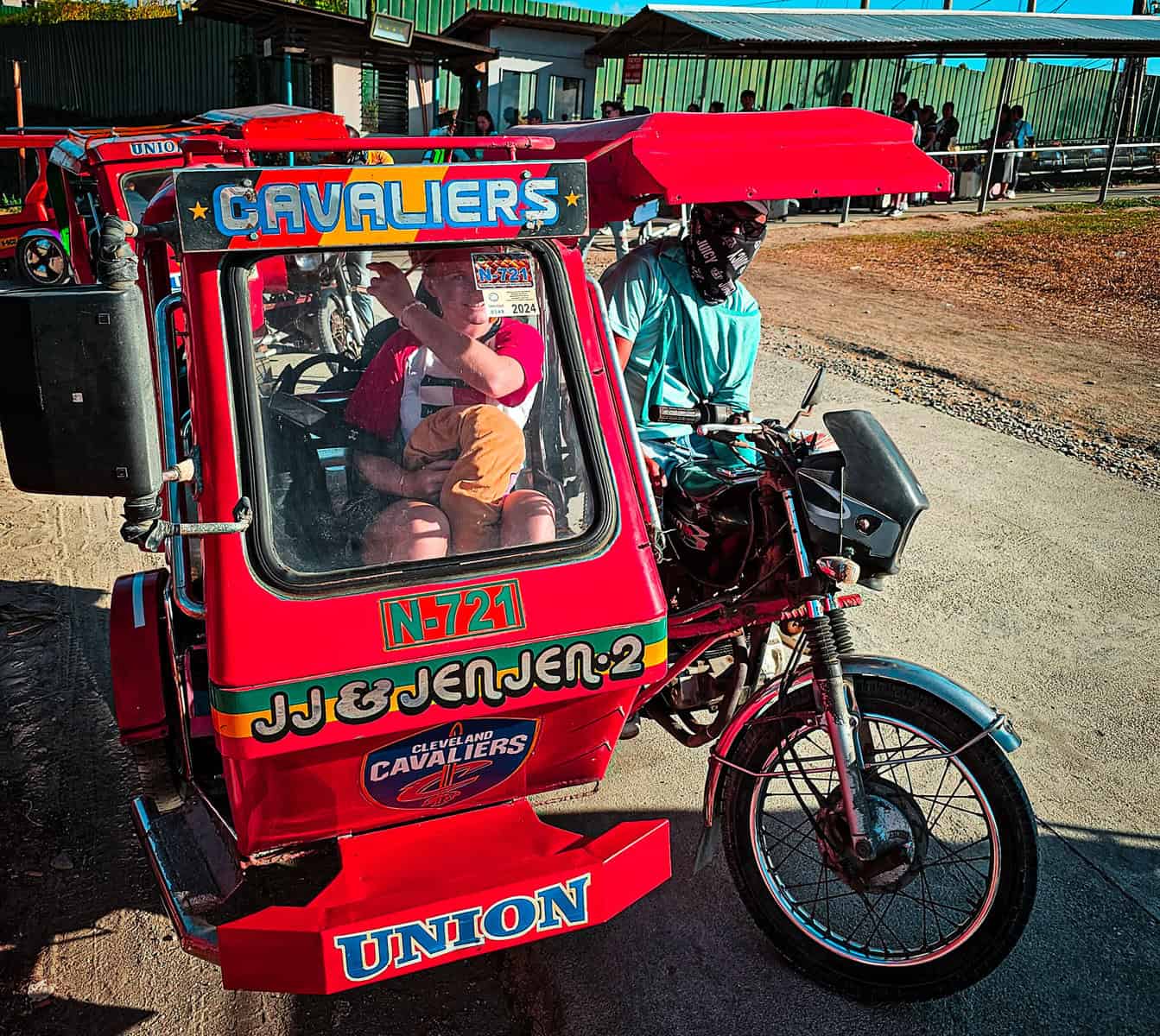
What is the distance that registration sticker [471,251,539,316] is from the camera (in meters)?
2.74

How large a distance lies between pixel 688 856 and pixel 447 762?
112 cm

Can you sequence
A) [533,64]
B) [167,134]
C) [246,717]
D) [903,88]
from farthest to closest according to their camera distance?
[903,88]
[533,64]
[167,134]
[246,717]

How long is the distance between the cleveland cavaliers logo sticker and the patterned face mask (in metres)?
1.84

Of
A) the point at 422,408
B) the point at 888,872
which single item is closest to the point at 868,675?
the point at 888,872

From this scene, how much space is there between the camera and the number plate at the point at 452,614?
2496 millimetres

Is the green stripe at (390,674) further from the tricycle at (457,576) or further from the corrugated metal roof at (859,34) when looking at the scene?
the corrugated metal roof at (859,34)

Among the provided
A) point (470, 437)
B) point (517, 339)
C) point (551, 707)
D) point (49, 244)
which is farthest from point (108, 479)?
point (49, 244)

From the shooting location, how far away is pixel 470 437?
8.95 feet

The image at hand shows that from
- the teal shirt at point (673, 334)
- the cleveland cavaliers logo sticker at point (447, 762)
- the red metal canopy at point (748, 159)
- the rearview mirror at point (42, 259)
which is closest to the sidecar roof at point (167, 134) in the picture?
the rearview mirror at point (42, 259)

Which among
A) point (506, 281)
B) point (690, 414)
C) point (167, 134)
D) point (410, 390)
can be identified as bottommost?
point (690, 414)

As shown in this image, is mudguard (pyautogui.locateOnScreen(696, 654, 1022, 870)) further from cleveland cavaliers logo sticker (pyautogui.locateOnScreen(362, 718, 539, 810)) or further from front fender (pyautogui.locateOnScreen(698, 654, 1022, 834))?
cleveland cavaliers logo sticker (pyautogui.locateOnScreen(362, 718, 539, 810))

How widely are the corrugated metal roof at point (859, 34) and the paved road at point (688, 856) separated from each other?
45.9 ft

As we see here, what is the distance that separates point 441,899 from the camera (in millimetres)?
2586

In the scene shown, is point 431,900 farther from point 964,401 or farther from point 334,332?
point 964,401
